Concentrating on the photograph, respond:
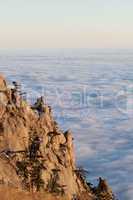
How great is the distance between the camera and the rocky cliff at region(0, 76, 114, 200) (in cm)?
3566

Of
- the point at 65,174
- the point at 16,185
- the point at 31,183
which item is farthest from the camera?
the point at 65,174

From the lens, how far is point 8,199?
1041 inches

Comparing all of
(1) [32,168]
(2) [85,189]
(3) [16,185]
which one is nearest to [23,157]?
(1) [32,168]

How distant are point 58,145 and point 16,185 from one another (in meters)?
→ 12.2

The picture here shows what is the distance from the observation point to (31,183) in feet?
120

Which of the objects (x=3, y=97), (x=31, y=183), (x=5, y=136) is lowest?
(x=31, y=183)

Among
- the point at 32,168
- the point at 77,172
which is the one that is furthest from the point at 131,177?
the point at 32,168

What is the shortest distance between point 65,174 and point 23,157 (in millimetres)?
6502

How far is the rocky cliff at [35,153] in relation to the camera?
35656 millimetres

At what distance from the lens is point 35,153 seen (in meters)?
40.0

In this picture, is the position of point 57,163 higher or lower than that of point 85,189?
higher

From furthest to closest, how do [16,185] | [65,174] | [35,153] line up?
[65,174] < [35,153] < [16,185]

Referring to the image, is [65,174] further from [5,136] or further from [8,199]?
[8,199]

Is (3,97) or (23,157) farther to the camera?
(3,97)
